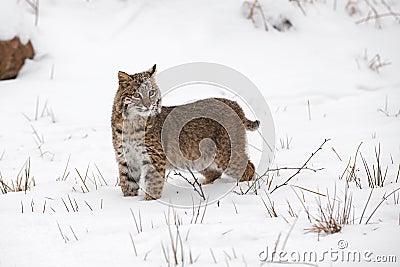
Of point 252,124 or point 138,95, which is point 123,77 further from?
point 252,124

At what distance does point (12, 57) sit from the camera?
302 inches

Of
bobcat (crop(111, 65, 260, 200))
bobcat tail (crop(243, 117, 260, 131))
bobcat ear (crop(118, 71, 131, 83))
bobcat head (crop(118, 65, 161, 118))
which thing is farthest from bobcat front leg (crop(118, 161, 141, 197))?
bobcat tail (crop(243, 117, 260, 131))

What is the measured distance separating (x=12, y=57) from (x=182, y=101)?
2383 millimetres

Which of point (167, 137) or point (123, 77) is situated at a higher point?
point (123, 77)

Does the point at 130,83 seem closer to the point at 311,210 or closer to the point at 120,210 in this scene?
the point at 120,210

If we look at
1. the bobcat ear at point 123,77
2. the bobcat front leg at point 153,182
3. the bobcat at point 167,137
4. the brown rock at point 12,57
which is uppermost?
the brown rock at point 12,57

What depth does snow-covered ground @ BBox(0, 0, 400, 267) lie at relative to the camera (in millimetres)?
3172

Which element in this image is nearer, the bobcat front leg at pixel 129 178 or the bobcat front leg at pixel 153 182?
the bobcat front leg at pixel 153 182

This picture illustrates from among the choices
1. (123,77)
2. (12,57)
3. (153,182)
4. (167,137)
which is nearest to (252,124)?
(167,137)

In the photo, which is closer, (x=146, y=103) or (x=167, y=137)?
(x=146, y=103)

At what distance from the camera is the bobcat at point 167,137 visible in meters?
4.43

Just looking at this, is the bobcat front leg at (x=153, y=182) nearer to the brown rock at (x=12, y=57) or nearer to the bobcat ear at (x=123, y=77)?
the bobcat ear at (x=123, y=77)

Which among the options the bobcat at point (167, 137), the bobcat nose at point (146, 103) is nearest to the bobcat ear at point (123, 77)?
the bobcat at point (167, 137)

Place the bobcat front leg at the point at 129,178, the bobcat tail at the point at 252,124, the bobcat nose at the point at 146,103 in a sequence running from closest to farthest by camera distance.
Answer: the bobcat nose at the point at 146,103, the bobcat front leg at the point at 129,178, the bobcat tail at the point at 252,124
